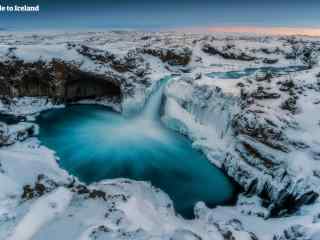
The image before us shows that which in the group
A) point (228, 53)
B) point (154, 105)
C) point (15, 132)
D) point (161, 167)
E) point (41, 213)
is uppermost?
point (228, 53)

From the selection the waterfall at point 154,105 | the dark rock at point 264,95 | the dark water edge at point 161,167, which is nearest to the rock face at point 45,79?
the waterfall at point 154,105

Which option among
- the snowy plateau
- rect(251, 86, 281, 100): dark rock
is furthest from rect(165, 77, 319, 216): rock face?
rect(251, 86, 281, 100): dark rock

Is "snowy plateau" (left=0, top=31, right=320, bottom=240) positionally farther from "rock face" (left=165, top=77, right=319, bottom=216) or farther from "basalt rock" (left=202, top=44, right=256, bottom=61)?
"basalt rock" (left=202, top=44, right=256, bottom=61)

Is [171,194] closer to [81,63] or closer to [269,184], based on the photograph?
[269,184]

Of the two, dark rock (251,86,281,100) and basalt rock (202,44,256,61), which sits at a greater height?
basalt rock (202,44,256,61)

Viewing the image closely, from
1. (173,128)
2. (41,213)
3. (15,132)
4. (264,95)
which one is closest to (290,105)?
(264,95)

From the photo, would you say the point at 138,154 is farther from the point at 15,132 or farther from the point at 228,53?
the point at 228,53

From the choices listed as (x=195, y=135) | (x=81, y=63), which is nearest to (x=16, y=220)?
(x=195, y=135)
